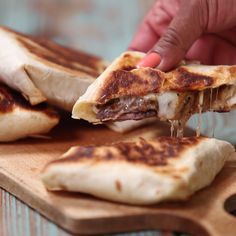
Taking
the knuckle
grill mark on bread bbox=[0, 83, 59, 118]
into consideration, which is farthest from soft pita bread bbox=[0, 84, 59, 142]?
the knuckle

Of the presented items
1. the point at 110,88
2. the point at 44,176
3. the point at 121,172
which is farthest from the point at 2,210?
the point at 110,88

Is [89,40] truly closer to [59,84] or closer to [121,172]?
[59,84]

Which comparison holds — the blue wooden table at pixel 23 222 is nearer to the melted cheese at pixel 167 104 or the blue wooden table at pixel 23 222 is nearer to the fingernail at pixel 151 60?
the melted cheese at pixel 167 104

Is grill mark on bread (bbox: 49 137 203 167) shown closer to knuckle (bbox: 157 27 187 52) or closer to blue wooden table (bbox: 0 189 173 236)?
blue wooden table (bbox: 0 189 173 236)

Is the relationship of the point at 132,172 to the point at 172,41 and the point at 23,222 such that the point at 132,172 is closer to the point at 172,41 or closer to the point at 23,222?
the point at 23,222

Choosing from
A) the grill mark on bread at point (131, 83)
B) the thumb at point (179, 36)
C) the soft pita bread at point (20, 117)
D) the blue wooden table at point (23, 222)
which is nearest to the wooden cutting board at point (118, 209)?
the blue wooden table at point (23, 222)

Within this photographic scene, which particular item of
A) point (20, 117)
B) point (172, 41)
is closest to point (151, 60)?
point (172, 41)
